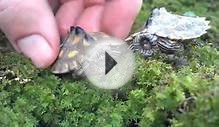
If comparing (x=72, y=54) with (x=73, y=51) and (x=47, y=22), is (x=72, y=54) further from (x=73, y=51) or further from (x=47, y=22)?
(x=47, y=22)

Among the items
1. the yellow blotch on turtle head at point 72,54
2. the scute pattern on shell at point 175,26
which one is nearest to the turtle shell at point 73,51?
the yellow blotch on turtle head at point 72,54

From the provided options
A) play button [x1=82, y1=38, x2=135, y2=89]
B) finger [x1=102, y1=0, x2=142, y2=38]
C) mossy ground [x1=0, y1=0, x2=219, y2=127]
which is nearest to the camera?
mossy ground [x1=0, y1=0, x2=219, y2=127]

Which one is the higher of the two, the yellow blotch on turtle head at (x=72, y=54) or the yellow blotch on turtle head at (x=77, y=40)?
the yellow blotch on turtle head at (x=77, y=40)

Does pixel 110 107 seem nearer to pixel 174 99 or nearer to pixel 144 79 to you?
pixel 144 79

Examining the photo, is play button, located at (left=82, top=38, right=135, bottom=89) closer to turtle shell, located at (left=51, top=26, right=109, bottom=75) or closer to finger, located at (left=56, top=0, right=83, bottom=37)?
turtle shell, located at (left=51, top=26, right=109, bottom=75)

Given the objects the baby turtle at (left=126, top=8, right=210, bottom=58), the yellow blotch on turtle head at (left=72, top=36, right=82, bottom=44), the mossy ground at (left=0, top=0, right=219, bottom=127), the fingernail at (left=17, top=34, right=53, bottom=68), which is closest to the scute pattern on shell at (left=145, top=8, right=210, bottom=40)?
the baby turtle at (left=126, top=8, right=210, bottom=58)

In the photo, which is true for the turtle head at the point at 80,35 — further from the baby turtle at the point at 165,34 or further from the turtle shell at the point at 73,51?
the baby turtle at the point at 165,34

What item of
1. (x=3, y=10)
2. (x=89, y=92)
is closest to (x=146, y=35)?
(x=89, y=92)
